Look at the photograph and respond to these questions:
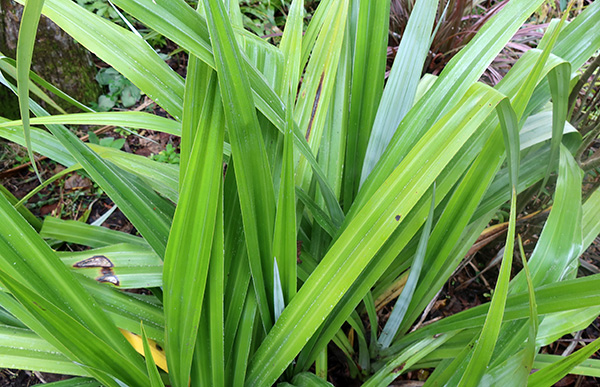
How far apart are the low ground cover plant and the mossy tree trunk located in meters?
0.74

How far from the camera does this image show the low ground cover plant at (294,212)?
19.6 inches

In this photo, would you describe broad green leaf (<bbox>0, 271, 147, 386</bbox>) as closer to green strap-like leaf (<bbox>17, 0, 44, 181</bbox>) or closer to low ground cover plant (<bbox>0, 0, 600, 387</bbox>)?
low ground cover plant (<bbox>0, 0, 600, 387</bbox>)

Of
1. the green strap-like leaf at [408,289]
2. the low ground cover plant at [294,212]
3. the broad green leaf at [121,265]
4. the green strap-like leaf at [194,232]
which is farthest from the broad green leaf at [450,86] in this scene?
the broad green leaf at [121,265]

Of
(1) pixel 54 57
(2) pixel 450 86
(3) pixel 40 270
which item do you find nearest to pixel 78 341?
(3) pixel 40 270

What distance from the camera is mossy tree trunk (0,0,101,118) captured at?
1.27 m

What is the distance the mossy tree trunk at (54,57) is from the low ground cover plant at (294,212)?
735 millimetres

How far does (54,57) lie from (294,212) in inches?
52.7

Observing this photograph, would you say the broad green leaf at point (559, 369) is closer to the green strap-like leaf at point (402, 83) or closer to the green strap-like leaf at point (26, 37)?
the green strap-like leaf at point (402, 83)

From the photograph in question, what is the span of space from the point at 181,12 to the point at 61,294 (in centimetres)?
43

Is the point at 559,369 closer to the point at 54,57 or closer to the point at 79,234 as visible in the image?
the point at 79,234

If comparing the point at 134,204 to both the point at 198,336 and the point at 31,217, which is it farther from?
the point at 31,217

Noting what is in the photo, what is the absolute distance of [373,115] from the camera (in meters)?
0.82

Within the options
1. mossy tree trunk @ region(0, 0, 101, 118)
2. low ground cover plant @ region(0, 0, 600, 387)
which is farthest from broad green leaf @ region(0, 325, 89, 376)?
mossy tree trunk @ region(0, 0, 101, 118)

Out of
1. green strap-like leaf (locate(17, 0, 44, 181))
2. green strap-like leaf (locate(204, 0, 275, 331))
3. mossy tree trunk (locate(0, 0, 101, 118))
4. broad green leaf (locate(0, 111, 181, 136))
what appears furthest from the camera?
mossy tree trunk (locate(0, 0, 101, 118))
